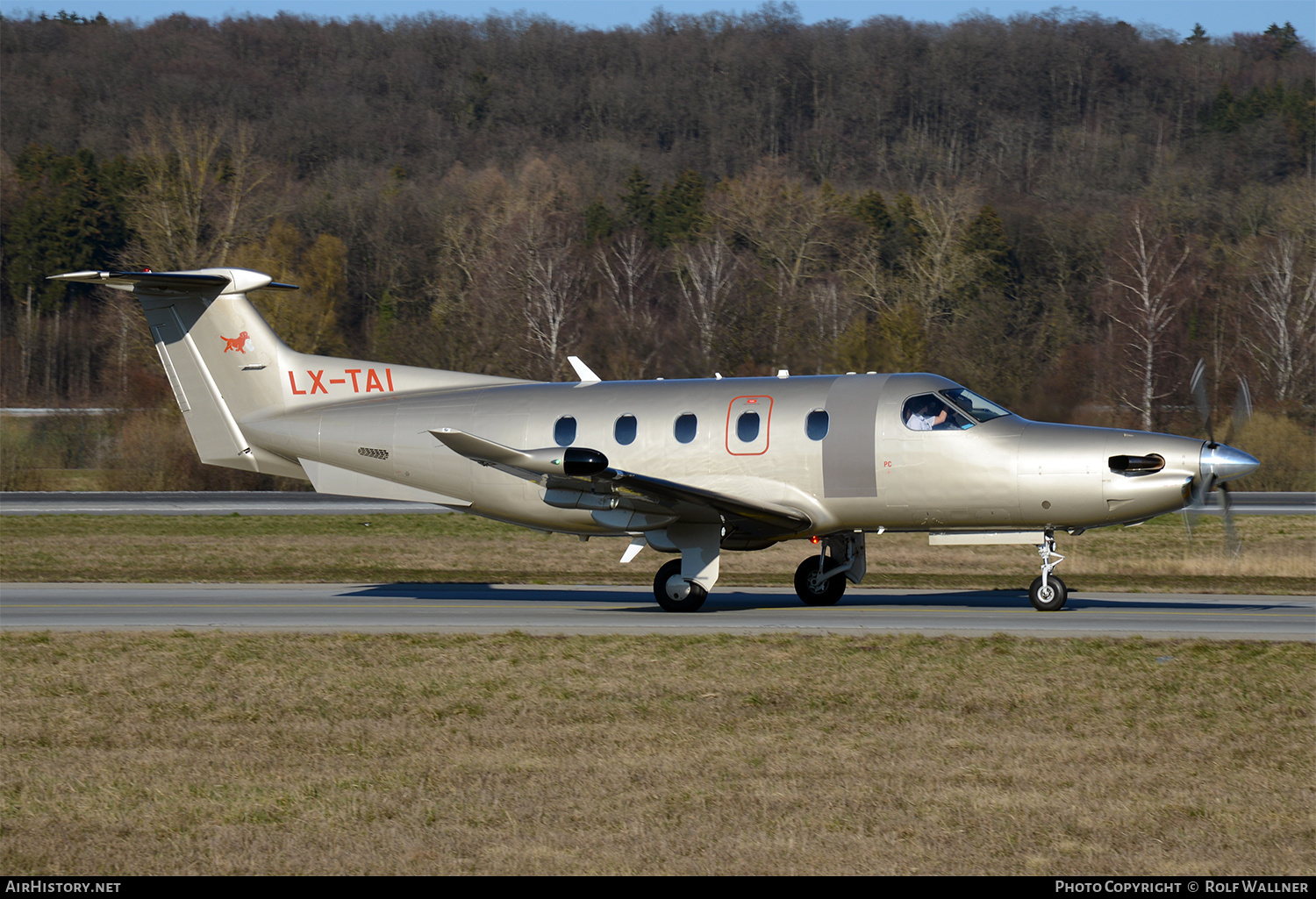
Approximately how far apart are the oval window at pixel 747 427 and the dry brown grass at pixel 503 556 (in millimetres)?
6139

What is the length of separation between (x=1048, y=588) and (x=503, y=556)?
591 inches

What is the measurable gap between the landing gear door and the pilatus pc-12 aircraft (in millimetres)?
29

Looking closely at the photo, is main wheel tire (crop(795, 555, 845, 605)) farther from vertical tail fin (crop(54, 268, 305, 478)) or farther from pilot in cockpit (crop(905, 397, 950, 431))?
vertical tail fin (crop(54, 268, 305, 478))

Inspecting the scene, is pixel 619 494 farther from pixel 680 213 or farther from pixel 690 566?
pixel 680 213

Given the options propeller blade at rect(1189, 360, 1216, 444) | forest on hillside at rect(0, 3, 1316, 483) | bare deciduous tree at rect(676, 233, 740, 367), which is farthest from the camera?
forest on hillside at rect(0, 3, 1316, 483)

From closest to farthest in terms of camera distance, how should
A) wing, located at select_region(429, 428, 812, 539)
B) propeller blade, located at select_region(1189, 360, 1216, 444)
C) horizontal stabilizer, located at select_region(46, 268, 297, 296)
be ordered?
1. wing, located at select_region(429, 428, 812, 539)
2. propeller blade, located at select_region(1189, 360, 1216, 444)
3. horizontal stabilizer, located at select_region(46, 268, 297, 296)

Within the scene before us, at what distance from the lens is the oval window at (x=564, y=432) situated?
1993 centimetres

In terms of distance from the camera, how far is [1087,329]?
2377 inches

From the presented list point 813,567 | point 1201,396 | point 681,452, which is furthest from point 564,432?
point 1201,396

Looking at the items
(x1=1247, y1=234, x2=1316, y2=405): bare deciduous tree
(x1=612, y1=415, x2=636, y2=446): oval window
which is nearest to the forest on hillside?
(x1=1247, y1=234, x2=1316, y2=405): bare deciduous tree

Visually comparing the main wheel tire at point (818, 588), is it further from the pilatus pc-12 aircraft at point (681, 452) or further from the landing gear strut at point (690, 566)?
the landing gear strut at point (690, 566)

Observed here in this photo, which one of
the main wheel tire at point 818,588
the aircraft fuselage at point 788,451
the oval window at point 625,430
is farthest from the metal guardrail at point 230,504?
the main wheel tire at point 818,588

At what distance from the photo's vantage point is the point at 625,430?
1972 centimetres

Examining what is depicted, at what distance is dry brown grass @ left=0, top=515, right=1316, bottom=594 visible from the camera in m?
25.4
